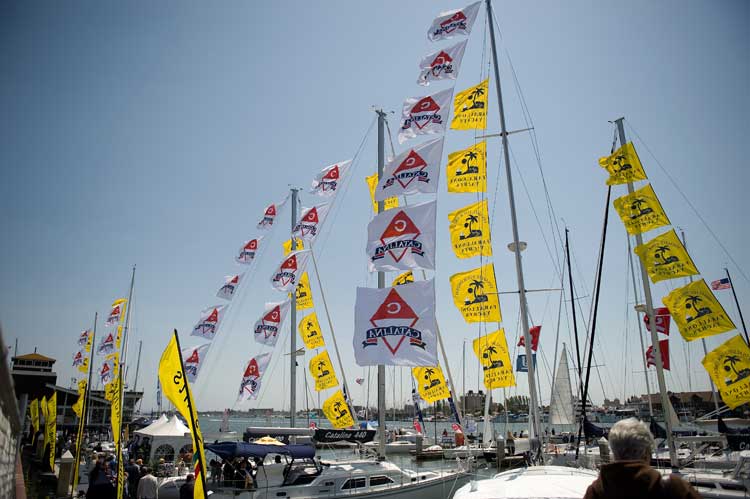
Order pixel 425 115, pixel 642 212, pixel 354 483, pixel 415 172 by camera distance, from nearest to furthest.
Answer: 1. pixel 415 172
2. pixel 354 483
3. pixel 425 115
4. pixel 642 212

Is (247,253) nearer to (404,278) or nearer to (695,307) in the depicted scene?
(404,278)

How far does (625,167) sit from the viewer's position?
17.8 meters

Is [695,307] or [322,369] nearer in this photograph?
[695,307]

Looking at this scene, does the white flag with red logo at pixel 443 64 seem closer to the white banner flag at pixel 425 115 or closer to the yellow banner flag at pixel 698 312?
the white banner flag at pixel 425 115

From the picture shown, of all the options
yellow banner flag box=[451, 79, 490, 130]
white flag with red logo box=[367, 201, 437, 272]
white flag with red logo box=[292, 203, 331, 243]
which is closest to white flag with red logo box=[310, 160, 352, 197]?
white flag with red logo box=[292, 203, 331, 243]

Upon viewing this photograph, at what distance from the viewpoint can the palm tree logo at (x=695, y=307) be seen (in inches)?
640

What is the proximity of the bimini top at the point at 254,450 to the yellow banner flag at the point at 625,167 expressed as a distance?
47.8ft

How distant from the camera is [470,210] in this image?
17828 mm

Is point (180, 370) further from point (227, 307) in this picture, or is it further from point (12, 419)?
point (227, 307)

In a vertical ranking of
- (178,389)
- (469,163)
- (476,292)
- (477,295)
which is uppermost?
(469,163)

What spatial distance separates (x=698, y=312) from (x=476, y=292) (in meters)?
8.05

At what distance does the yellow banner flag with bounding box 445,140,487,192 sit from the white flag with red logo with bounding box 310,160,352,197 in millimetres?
6975

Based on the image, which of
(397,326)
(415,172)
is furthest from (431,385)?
(415,172)

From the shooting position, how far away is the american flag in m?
33.6
